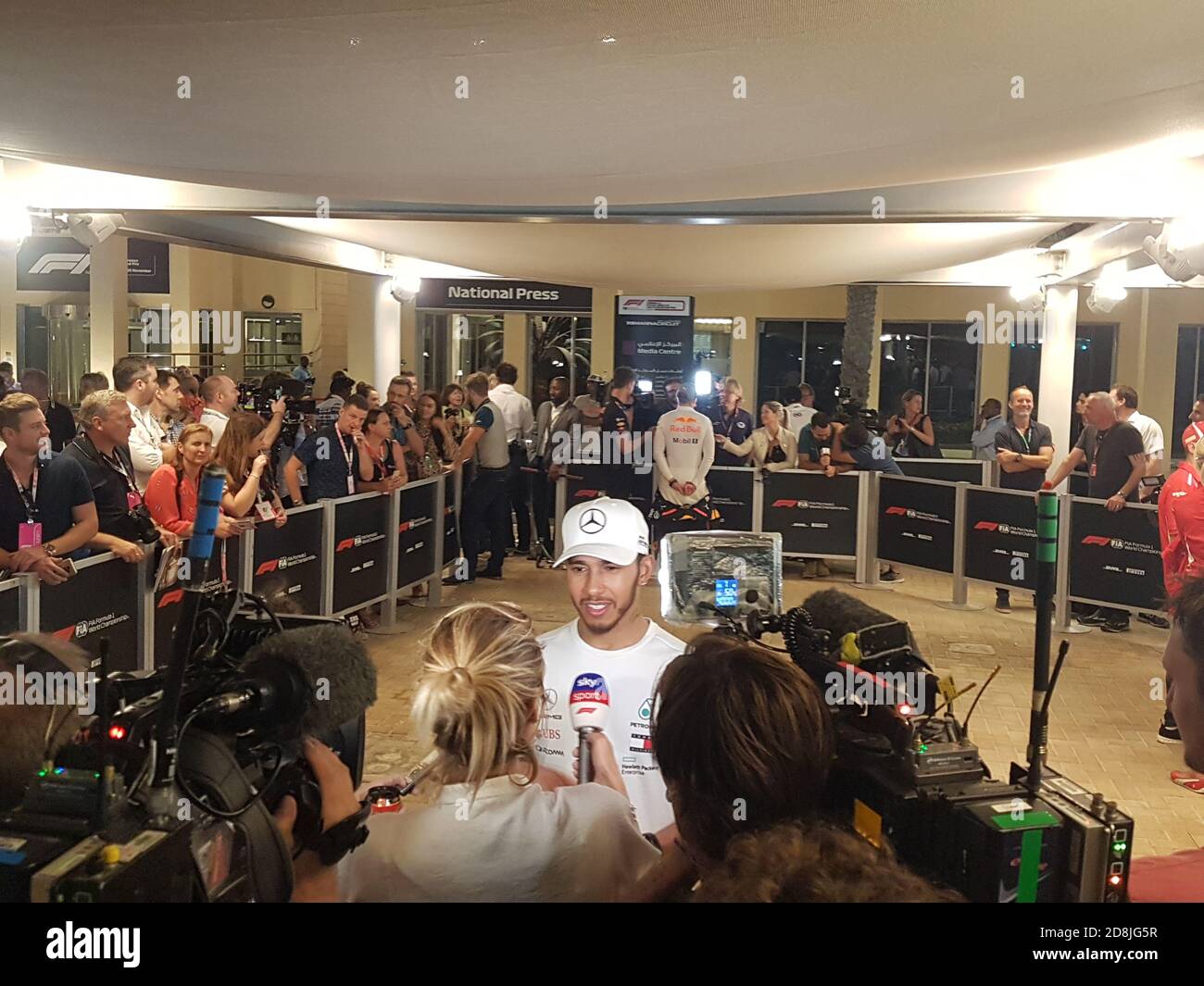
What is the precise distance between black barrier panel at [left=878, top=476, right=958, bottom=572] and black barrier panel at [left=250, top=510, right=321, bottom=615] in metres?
5.93

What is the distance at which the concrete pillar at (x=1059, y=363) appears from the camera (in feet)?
42.9

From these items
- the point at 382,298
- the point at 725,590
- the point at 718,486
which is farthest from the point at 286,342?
the point at 725,590

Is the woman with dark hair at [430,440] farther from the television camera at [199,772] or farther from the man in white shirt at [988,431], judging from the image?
the television camera at [199,772]

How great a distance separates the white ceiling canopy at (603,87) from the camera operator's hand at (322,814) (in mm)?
2616

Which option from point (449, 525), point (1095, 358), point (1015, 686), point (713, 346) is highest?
point (713, 346)

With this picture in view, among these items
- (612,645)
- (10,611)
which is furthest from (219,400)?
(612,645)

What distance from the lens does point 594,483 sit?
1169 centimetres

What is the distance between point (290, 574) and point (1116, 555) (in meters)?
6.37

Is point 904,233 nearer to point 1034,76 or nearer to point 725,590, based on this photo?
point 1034,76

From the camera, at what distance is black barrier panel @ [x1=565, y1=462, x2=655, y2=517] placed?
11656 mm

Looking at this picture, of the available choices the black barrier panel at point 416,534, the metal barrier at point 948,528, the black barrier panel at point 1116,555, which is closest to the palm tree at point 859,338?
the metal barrier at point 948,528

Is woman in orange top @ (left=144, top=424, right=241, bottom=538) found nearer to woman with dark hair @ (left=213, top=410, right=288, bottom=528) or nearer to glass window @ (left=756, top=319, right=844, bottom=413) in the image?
Result: woman with dark hair @ (left=213, top=410, right=288, bottom=528)

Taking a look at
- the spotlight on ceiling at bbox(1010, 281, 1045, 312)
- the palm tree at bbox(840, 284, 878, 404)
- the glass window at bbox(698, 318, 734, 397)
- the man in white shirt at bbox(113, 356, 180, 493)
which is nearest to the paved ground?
the man in white shirt at bbox(113, 356, 180, 493)

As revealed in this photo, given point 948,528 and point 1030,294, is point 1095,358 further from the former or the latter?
point 948,528
